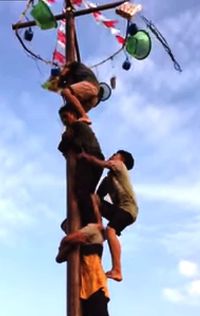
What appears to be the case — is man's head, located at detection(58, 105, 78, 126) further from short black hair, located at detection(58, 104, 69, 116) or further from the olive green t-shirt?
the olive green t-shirt

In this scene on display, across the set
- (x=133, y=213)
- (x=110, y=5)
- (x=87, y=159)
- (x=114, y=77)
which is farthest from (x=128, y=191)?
(x=110, y=5)

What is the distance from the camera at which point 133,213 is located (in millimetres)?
4227

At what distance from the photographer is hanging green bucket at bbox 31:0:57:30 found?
16.1 feet

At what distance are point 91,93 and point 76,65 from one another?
0.28 m

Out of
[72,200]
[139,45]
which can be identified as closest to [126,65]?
[139,45]

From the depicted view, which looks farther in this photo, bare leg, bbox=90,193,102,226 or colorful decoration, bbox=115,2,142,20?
colorful decoration, bbox=115,2,142,20

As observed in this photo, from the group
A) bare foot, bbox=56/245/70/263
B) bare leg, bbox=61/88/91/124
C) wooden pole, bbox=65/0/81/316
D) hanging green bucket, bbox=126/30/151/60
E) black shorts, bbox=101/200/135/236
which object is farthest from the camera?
hanging green bucket, bbox=126/30/151/60

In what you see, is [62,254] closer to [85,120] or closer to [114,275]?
[114,275]

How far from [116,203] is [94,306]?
906 millimetres

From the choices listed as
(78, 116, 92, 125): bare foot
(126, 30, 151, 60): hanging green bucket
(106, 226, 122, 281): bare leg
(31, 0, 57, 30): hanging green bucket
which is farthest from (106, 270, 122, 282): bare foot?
(31, 0, 57, 30): hanging green bucket

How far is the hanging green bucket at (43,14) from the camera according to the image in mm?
4895

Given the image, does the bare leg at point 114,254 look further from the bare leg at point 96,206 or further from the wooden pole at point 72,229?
the wooden pole at point 72,229

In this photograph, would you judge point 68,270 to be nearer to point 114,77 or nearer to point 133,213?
point 133,213

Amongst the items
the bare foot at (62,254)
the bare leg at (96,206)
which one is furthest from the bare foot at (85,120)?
the bare foot at (62,254)
